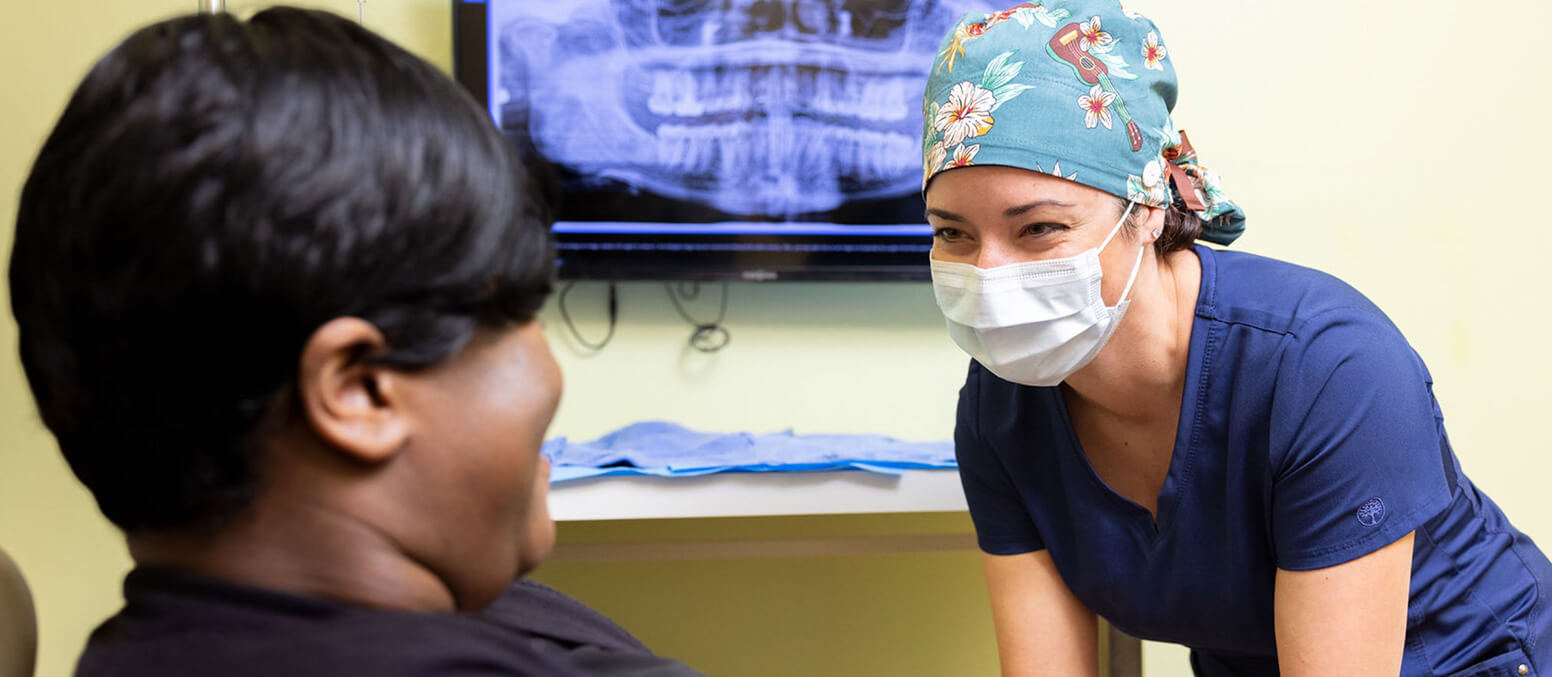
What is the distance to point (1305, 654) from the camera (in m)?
1.03

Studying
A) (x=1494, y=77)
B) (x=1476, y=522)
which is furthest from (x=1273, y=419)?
(x=1494, y=77)

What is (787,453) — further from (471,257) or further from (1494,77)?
(1494,77)

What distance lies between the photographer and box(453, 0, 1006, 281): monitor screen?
1.97 metres

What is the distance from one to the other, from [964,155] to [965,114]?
0.05 metres

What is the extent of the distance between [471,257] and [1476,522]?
1135 mm

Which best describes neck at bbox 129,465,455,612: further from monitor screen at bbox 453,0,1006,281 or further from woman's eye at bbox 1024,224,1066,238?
monitor screen at bbox 453,0,1006,281

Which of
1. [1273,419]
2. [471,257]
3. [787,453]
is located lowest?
[787,453]

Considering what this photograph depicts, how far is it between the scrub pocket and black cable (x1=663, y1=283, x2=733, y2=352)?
1.33m

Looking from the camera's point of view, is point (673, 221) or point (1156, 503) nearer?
point (1156, 503)

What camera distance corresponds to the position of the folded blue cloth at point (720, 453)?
161cm

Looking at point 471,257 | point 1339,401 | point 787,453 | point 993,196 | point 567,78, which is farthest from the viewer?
point 567,78

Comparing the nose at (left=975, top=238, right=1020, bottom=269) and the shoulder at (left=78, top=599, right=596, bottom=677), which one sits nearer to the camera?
the shoulder at (left=78, top=599, right=596, bottom=677)

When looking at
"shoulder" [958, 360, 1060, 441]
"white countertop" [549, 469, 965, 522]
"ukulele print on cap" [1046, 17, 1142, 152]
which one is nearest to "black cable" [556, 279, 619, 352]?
"white countertop" [549, 469, 965, 522]

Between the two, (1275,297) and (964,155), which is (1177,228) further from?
(964,155)
